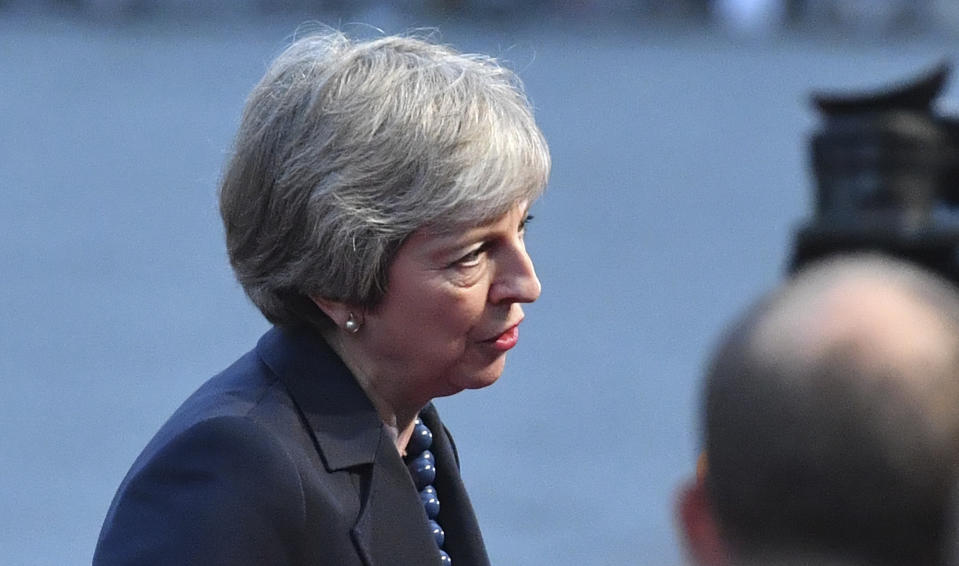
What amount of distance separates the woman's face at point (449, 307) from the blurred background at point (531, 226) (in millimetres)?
510

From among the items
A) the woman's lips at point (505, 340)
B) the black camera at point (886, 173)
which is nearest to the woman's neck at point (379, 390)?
the woman's lips at point (505, 340)

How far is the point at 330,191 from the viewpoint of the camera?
6.25ft

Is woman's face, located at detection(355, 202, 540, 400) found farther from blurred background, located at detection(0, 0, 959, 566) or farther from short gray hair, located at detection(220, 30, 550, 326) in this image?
blurred background, located at detection(0, 0, 959, 566)

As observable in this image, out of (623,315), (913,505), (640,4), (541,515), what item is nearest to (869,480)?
(913,505)

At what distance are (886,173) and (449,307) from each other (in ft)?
5.08

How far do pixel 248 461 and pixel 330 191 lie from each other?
1.06ft

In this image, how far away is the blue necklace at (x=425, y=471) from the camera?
2086 millimetres

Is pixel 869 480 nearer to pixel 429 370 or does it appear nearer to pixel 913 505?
pixel 913 505

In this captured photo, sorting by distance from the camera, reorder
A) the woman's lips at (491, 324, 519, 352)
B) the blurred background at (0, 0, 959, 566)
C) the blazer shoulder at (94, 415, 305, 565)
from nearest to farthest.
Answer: the blazer shoulder at (94, 415, 305, 565) → the woman's lips at (491, 324, 519, 352) → the blurred background at (0, 0, 959, 566)

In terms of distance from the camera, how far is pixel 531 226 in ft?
29.9

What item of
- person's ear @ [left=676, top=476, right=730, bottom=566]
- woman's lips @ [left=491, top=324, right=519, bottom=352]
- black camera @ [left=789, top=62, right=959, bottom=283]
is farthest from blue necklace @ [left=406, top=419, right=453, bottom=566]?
black camera @ [left=789, top=62, right=959, bottom=283]

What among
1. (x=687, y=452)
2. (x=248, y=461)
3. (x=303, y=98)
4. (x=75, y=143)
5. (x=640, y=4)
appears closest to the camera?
(x=248, y=461)

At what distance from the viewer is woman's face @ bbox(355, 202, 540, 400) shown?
1958 mm

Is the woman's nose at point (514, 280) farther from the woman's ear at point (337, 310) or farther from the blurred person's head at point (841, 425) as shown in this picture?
the blurred person's head at point (841, 425)
